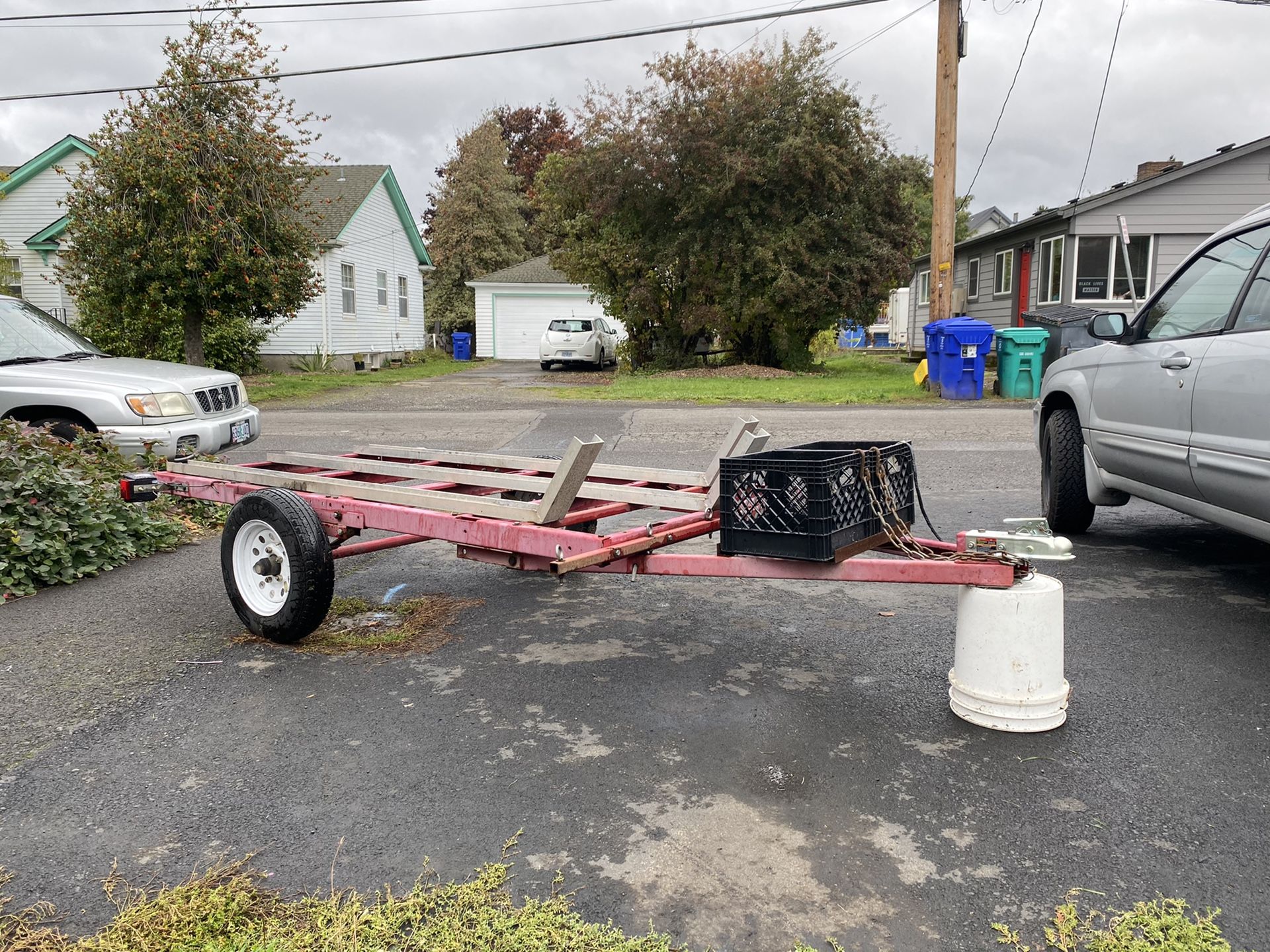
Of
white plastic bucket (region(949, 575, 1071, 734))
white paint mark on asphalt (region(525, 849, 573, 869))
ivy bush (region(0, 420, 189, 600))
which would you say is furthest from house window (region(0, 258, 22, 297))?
white plastic bucket (region(949, 575, 1071, 734))

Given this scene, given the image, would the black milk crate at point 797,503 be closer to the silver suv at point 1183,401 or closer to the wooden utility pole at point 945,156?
the silver suv at point 1183,401

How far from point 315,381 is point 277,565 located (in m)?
18.9

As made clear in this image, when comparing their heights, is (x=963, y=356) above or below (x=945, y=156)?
below

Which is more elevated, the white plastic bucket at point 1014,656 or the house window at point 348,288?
the house window at point 348,288

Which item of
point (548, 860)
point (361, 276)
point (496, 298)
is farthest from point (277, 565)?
point (496, 298)

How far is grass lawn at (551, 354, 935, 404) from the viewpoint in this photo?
17.0m

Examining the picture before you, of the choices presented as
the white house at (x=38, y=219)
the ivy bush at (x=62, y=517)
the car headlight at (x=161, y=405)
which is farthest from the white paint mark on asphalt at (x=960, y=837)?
the white house at (x=38, y=219)

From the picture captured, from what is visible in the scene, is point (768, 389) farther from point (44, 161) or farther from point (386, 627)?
point (44, 161)

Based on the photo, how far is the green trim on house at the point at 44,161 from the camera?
83.1 feet

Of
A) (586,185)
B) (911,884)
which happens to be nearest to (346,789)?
(911,884)

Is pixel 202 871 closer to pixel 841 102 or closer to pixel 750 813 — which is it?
pixel 750 813

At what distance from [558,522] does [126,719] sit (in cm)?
178

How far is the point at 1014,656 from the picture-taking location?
3.36 m

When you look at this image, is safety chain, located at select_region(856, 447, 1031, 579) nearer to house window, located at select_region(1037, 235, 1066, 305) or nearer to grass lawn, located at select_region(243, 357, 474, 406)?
grass lawn, located at select_region(243, 357, 474, 406)
